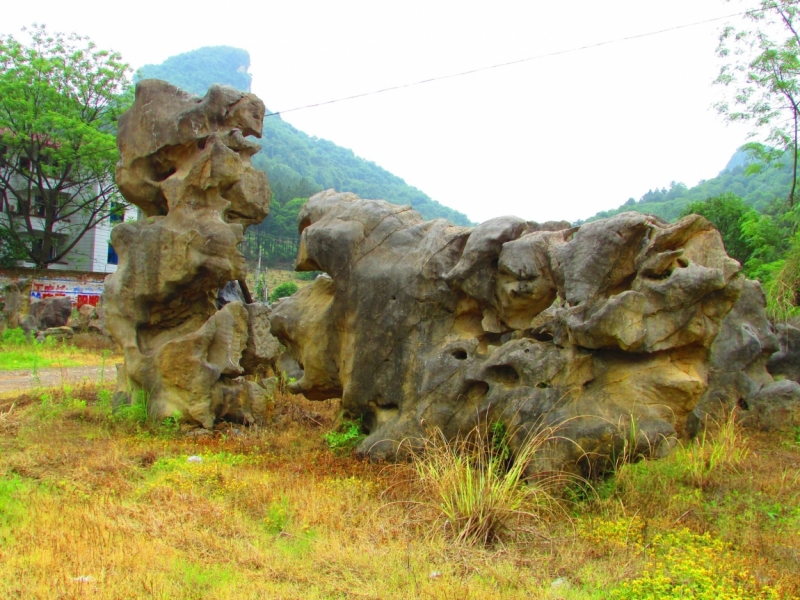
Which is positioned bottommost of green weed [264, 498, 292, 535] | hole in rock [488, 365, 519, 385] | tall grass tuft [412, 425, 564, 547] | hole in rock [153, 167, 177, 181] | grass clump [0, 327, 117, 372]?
grass clump [0, 327, 117, 372]

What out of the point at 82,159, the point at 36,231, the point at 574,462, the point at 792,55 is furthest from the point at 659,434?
the point at 36,231

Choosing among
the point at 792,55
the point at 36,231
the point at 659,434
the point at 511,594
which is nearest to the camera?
the point at 511,594

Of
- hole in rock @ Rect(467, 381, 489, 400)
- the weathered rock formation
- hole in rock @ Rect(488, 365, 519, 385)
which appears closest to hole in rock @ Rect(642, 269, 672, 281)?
the weathered rock formation

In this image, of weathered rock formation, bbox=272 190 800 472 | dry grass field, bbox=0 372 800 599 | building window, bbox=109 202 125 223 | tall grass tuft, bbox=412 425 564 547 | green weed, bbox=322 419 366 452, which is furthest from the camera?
building window, bbox=109 202 125 223

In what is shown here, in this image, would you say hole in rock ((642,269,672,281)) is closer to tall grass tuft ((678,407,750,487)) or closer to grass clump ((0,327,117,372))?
tall grass tuft ((678,407,750,487))

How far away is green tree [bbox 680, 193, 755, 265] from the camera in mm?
19469

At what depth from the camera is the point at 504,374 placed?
236 inches

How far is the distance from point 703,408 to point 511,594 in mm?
5435

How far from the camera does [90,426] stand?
8.44 metres

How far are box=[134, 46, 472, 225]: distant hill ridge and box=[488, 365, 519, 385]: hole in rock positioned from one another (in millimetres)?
23224

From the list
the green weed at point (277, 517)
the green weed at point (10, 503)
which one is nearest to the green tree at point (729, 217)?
the green weed at point (277, 517)

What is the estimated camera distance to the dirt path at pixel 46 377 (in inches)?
487

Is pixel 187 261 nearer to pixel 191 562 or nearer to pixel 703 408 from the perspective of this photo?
pixel 191 562

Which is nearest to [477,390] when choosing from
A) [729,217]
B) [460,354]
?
[460,354]
